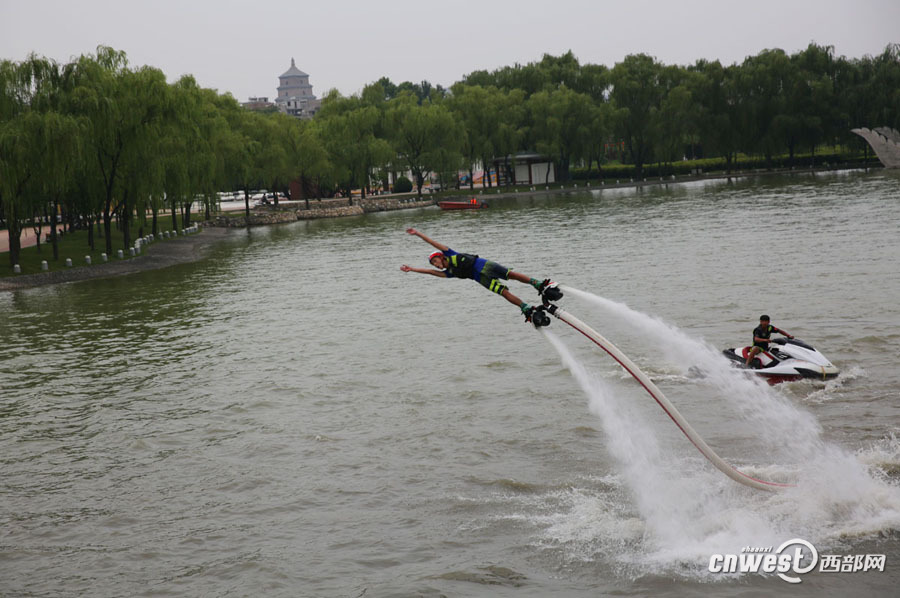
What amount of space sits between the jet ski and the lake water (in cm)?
43

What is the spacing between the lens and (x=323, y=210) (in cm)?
10125

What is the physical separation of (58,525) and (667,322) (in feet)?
65.2

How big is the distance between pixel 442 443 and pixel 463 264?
430 centimetres

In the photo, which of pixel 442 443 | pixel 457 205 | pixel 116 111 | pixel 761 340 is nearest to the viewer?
pixel 442 443

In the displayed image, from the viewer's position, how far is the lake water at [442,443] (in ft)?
43.6

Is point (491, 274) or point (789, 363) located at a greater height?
point (491, 274)

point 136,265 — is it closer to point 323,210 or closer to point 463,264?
point 463,264

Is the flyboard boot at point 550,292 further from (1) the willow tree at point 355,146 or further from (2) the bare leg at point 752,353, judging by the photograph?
(1) the willow tree at point 355,146

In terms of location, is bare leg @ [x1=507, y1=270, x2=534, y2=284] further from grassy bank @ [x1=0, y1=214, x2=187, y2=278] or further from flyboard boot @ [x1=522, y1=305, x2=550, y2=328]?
grassy bank @ [x1=0, y1=214, x2=187, y2=278]

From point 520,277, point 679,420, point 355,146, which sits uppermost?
point 355,146

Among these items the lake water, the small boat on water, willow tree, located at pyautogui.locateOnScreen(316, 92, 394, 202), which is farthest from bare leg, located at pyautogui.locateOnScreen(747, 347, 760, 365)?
willow tree, located at pyautogui.locateOnScreen(316, 92, 394, 202)

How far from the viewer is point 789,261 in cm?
3906

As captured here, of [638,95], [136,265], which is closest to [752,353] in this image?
[136,265]

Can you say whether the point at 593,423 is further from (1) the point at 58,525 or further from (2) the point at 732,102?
(2) the point at 732,102
